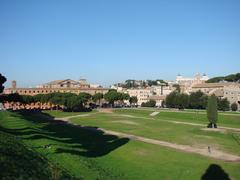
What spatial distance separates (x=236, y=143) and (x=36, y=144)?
22098mm

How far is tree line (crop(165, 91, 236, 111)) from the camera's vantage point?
9019 cm

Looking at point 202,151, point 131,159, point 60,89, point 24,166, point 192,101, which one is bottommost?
point 131,159

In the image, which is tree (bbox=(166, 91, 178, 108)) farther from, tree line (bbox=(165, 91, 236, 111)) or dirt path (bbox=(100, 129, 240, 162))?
dirt path (bbox=(100, 129, 240, 162))

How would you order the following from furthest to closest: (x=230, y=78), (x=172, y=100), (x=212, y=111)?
1. (x=230, y=78)
2. (x=172, y=100)
3. (x=212, y=111)

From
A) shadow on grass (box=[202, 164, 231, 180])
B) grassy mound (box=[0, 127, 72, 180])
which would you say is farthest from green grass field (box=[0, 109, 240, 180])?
grassy mound (box=[0, 127, 72, 180])

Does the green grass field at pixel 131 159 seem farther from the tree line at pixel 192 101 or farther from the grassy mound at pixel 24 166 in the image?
the tree line at pixel 192 101

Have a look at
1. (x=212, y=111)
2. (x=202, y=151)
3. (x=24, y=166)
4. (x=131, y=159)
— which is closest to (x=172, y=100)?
(x=212, y=111)

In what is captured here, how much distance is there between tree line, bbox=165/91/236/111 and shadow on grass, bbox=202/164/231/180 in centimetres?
6903

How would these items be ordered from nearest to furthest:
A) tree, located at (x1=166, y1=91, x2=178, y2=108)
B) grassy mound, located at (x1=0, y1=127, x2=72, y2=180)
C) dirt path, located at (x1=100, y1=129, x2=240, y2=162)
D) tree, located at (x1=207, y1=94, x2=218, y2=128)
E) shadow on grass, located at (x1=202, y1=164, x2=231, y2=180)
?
grassy mound, located at (x1=0, y1=127, x2=72, y2=180)
shadow on grass, located at (x1=202, y1=164, x2=231, y2=180)
dirt path, located at (x1=100, y1=129, x2=240, y2=162)
tree, located at (x1=207, y1=94, x2=218, y2=128)
tree, located at (x1=166, y1=91, x2=178, y2=108)

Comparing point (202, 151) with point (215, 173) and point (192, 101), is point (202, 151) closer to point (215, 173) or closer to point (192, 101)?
point (215, 173)

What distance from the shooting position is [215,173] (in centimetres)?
2256

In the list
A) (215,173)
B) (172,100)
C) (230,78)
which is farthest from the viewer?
(230,78)

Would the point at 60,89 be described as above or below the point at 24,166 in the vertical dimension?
above

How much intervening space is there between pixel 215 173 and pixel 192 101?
3042 inches
